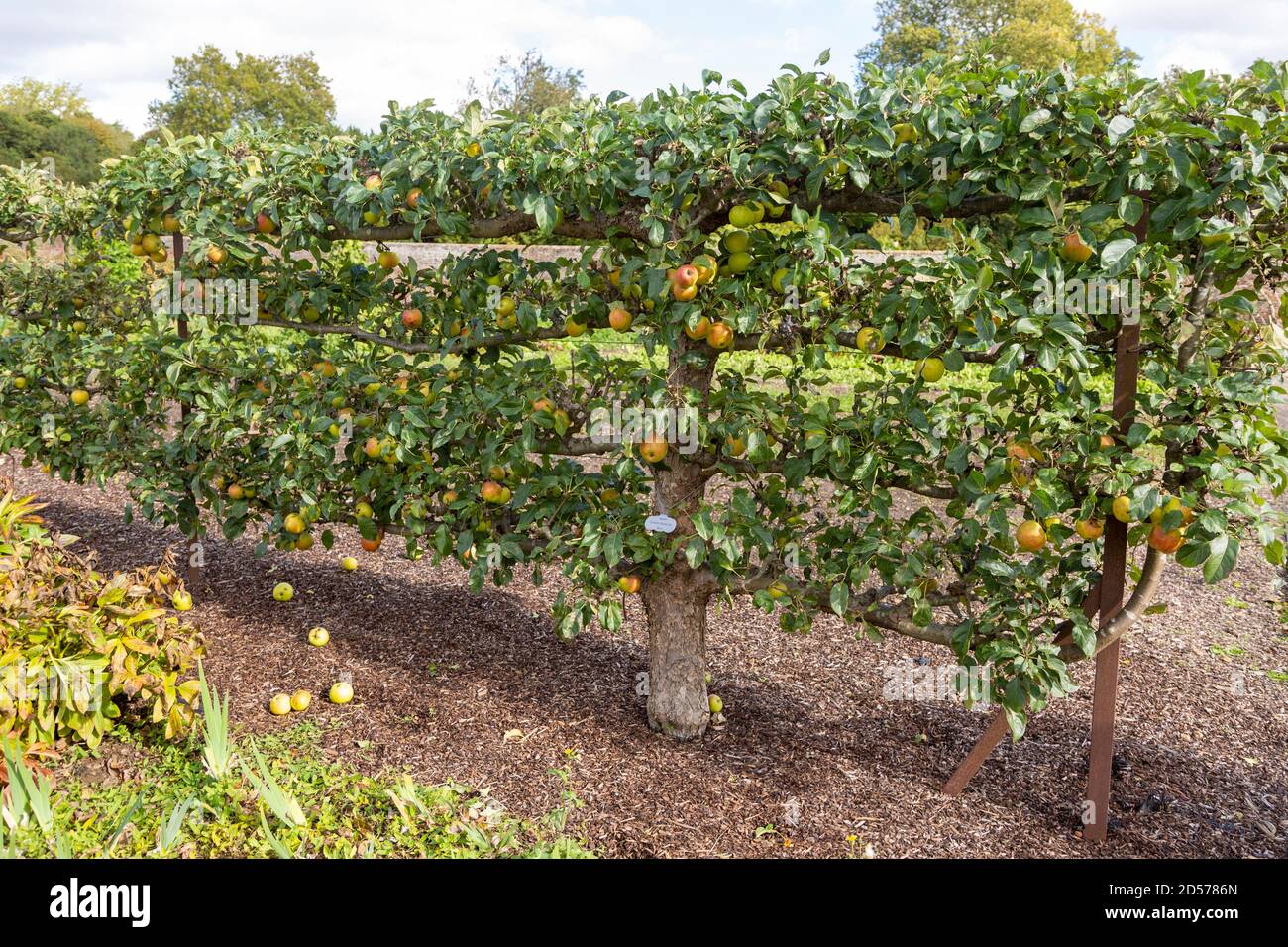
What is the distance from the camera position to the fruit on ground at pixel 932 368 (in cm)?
247

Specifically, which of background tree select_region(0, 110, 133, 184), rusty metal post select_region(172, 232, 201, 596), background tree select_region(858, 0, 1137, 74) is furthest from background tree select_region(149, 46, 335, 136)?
rusty metal post select_region(172, 232, 201, 596)

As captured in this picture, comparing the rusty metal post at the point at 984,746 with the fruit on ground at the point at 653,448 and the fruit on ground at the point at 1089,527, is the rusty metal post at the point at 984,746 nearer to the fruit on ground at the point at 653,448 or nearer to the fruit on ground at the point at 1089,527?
the fruit on ground at the point at 1089,527

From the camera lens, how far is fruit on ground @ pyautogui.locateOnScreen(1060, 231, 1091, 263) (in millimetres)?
2348

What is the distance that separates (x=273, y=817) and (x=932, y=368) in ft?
7.19

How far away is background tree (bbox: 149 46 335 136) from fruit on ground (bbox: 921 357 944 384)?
94.7ft

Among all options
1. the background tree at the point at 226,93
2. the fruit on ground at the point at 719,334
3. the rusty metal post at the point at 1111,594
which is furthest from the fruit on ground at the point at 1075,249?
the background tree at the point at 226,93

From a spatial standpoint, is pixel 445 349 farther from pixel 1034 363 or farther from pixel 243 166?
pixel 1034 363

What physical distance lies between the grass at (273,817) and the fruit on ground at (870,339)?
1.55m

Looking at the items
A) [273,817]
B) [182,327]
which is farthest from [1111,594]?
[182,327]

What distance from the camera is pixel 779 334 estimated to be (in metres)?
2.77

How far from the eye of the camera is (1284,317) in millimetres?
2400

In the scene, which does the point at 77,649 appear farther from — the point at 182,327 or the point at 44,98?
the point at 44,98

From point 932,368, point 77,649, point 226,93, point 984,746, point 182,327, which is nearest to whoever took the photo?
point 932,368

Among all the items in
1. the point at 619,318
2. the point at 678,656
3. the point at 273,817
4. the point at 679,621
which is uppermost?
the point at 619,318
